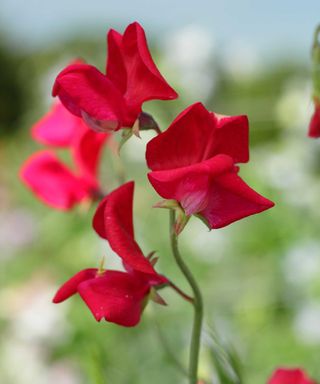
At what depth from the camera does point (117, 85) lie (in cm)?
65

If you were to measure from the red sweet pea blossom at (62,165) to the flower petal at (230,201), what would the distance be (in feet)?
1.02

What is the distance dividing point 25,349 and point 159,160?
170 centimetres

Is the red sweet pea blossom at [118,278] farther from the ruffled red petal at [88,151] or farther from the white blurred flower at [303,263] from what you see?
the white blurred flower at [303,263]

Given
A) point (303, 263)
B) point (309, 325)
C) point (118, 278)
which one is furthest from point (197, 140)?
point (303, 263)

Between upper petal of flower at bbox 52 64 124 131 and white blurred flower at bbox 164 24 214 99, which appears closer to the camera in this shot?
upper petal of flower at bbox 52 64 124 131

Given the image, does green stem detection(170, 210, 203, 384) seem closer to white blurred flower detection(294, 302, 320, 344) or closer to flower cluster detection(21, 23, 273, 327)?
flower cluster detection(21, 23, 273, 327)

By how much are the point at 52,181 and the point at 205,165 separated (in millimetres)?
401

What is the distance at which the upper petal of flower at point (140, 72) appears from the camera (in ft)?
1.98

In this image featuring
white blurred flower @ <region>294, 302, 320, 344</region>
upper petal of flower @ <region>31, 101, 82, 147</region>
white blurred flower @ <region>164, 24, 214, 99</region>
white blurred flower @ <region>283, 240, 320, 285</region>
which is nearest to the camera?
upper petal of flower @ <region>31, 101, 82, 147</region>

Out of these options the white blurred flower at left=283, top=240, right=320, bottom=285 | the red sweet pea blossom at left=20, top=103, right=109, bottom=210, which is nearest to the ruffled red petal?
the red sweet pea blossom at left=20, top=103, right=109, bottom=210

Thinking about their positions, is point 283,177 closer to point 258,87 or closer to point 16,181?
point 16,181

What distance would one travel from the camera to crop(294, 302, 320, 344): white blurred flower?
6.42 feet

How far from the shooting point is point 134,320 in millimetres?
641

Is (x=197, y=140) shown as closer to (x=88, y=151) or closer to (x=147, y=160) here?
(x=147, y=160)
